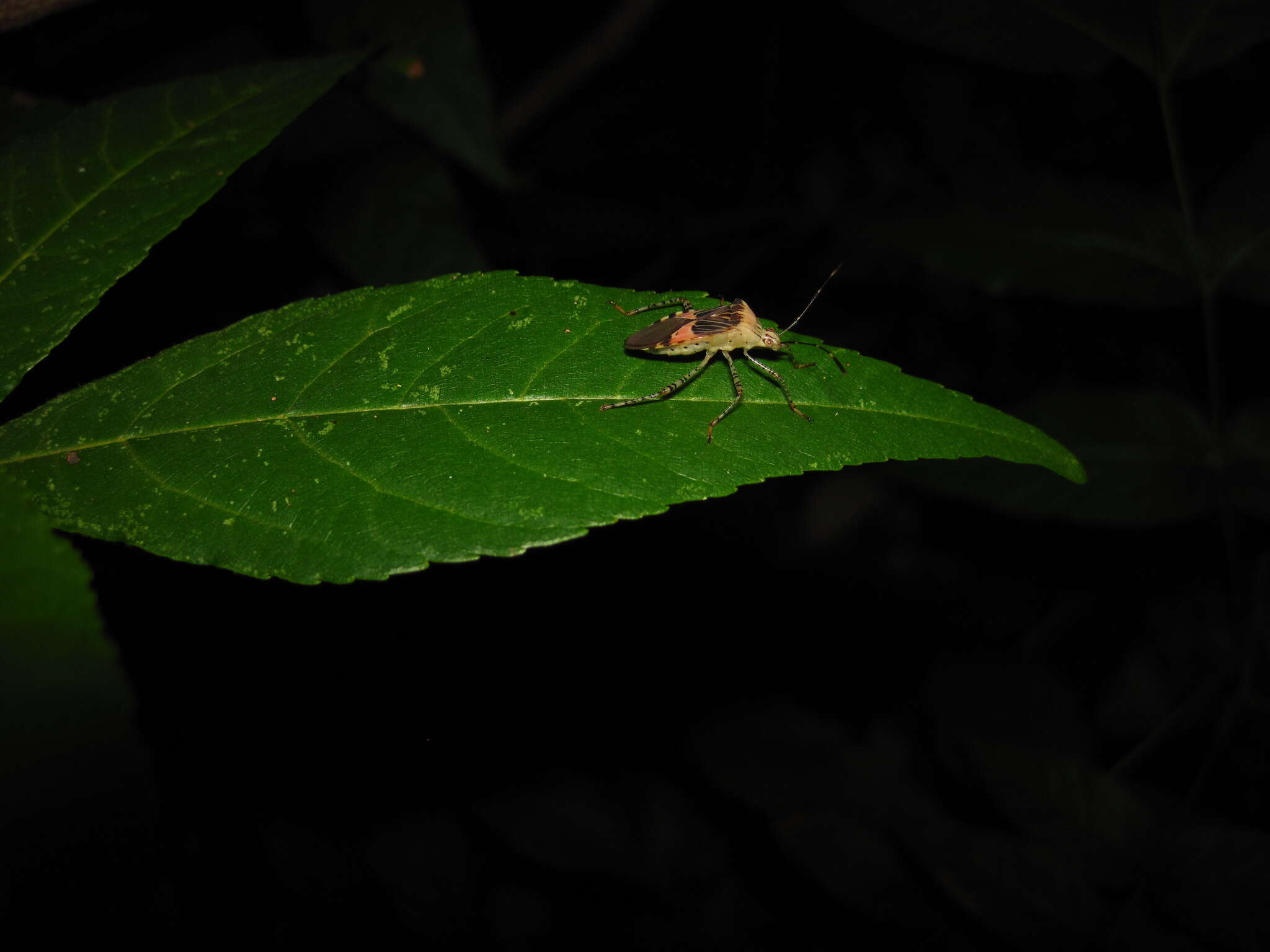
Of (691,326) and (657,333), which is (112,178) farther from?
(691,326)

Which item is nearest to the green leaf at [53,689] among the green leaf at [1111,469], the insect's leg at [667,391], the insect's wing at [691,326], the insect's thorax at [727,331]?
the insect's leg at [667,391]

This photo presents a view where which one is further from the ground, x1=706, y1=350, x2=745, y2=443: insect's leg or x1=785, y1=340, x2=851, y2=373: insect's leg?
x1=706, y1=350, x2=745, y2=443: insect's leg

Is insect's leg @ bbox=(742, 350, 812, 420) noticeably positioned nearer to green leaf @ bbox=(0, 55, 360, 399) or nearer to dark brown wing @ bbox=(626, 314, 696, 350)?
dark brown wing @ bbox=(626, 314, 696, 350)

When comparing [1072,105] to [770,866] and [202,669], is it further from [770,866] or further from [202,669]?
[202,669]

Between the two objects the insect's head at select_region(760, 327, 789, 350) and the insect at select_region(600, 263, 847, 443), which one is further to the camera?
the insect's head at select_region(760, 327, 789, 350)

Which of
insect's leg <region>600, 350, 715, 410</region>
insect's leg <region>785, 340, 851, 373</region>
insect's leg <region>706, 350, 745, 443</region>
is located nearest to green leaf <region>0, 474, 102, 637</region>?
insect's leg <region>600, 350, 715, 410</region>

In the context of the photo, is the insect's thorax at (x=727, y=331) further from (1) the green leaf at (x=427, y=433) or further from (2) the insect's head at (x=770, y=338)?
(1) the green leaf at (x=427, y=433)
